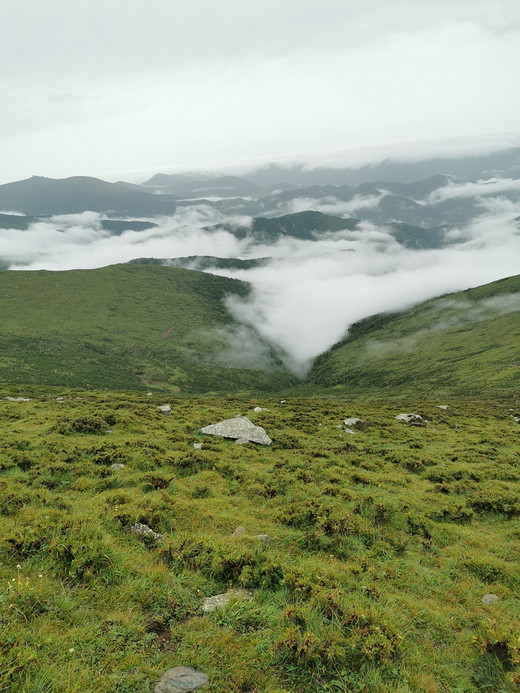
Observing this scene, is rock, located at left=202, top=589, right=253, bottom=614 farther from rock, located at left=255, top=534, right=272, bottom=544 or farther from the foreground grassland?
rock, located at left=255, top=534, right=272, bottom=544

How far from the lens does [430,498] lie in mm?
17641

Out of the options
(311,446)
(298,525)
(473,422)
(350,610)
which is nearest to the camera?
(350,610)

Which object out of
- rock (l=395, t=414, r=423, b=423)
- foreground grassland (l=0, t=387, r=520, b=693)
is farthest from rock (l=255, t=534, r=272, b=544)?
Result: rock (l=395, t=414, r=423, b=423)

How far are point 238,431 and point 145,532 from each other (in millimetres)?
16402

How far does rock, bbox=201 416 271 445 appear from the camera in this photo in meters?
26.0

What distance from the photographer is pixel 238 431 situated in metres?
26.6

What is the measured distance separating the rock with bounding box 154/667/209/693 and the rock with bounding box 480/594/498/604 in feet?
28.8

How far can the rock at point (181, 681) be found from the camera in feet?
17.8

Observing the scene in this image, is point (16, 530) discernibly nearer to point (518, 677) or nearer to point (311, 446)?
point (518, 677)

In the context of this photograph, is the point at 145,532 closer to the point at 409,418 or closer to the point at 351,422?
the point at 351,422

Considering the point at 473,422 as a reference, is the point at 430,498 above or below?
above

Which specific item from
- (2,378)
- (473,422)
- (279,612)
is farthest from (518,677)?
(2,378)

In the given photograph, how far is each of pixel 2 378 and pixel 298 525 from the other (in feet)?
530

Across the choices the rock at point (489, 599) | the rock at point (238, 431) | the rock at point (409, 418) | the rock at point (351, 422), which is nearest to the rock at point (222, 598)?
the rock at point (489, 599)
